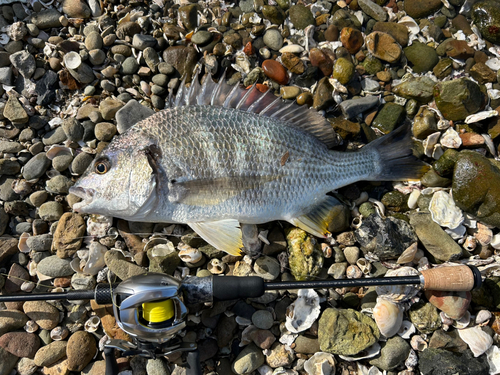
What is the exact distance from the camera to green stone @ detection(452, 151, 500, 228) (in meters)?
2.67

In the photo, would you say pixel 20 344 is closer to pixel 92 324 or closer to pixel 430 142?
pixel 92 324

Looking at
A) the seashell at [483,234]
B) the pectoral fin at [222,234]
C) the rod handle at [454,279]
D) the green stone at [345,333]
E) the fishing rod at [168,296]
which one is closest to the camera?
the fishing rod at [168,296]

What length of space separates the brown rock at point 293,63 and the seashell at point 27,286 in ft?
10.1

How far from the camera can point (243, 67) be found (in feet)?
10.2

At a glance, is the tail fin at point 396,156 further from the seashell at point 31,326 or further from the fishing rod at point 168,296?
the seashell at point 31,326

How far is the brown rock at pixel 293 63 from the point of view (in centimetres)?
306

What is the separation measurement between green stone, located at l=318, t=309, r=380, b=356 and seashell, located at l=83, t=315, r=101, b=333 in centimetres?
182

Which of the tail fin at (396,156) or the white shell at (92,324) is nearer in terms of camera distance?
the white shell at (92,324)

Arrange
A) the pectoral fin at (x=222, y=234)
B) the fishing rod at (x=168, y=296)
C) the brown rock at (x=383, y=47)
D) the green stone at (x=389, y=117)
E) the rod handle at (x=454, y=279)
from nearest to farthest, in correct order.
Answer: the fishing rod at (x=168, y=296)
the rod handle at (x=454, y=279)
the pectoral fin at (x=222, y=234)
the green stone at (x=389, y=117)
the brown rock at (x=383, y=47)

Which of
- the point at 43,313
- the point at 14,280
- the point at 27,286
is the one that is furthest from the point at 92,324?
the point at 14,280

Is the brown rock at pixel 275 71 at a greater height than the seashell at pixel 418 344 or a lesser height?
greater

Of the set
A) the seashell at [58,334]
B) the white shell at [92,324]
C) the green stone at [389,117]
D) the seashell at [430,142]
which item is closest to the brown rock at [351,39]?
the green stone at [389,117]

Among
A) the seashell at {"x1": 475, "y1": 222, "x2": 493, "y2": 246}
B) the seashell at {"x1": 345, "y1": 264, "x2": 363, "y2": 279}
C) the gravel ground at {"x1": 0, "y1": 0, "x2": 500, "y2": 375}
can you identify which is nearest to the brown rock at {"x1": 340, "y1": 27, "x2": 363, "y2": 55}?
the gravel ground at {"x1": 0, "y1": 0, "x2": 500, "y2": 375}

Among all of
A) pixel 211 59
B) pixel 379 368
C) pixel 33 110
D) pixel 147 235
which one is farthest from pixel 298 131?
pixel 33 110
